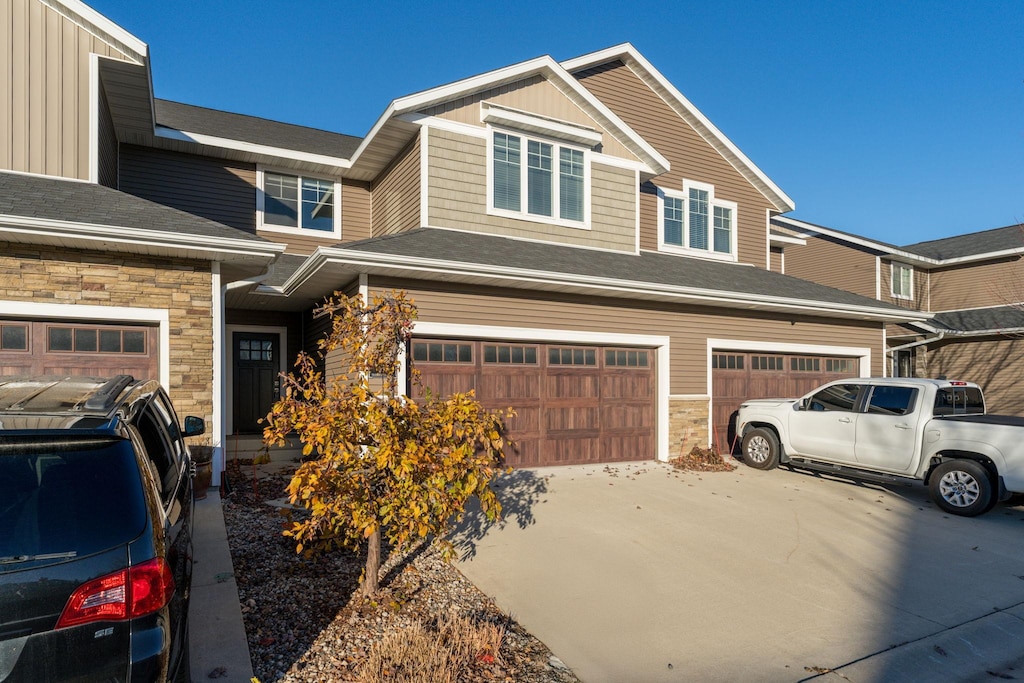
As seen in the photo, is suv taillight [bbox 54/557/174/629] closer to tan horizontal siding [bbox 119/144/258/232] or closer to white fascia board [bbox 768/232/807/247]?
tan horizontal siding [bbox 119/144/258/232]

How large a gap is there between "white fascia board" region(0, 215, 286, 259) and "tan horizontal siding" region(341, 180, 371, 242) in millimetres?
5604

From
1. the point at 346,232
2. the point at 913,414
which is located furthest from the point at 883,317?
the point at 346,232

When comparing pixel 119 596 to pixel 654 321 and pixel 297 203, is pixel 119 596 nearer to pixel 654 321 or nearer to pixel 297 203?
pixel 654 321

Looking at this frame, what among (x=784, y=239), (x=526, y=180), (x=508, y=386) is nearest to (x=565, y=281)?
(x=508, y=386)

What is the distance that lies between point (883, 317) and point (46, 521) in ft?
52.0

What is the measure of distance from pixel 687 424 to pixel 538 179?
5.61 meters

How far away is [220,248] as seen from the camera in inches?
300

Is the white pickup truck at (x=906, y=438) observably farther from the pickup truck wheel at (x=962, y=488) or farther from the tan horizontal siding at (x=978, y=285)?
the tan horizontal siding at (x=978, y=285)

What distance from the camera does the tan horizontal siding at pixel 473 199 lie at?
11.1m

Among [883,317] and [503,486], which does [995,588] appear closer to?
[503,486]

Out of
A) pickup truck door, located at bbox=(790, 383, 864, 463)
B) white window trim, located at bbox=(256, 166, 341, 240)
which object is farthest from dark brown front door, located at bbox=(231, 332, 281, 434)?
pickup truck door, located at bbox=(790, 383, 864, 463)

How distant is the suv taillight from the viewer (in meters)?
2.23

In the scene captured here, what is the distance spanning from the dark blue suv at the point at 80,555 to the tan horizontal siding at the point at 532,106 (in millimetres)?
9839

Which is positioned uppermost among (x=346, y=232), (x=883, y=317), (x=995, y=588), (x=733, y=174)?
(x=733, y=174)
